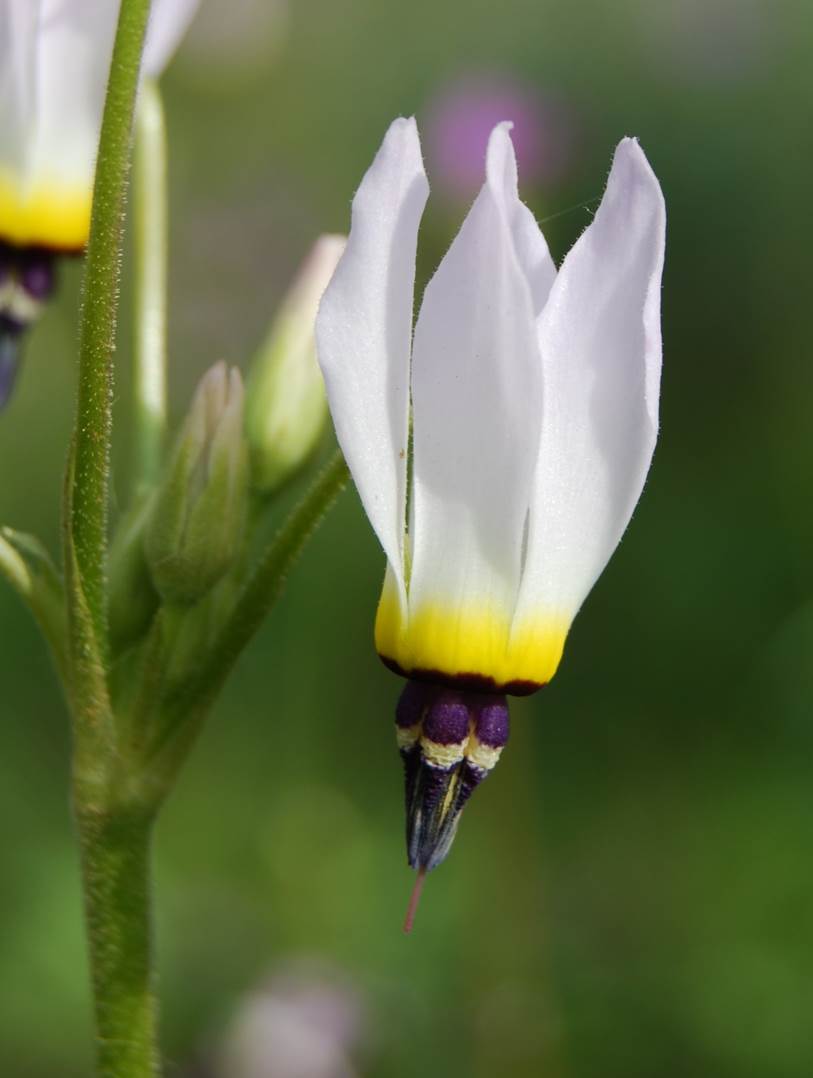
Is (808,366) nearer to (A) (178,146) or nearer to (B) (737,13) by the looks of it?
(B) (737,13)

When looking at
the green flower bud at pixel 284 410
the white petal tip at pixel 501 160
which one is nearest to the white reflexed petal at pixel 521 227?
the white petal tip at pixel 501 160

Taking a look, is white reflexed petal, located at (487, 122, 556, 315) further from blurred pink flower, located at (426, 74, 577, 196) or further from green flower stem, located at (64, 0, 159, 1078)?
blurred pink flower, located at (426, 74, 577, 196)

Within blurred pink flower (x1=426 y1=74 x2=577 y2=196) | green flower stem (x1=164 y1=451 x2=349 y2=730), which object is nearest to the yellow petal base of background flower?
green flower stem (x1=164 y1=451 x2=349 y2=730)

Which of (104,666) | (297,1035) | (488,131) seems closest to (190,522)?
(104,666)

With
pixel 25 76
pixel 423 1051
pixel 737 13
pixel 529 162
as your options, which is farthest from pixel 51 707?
pixel 737 13

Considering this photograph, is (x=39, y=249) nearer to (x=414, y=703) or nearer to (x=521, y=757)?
(x=414, y=703)
